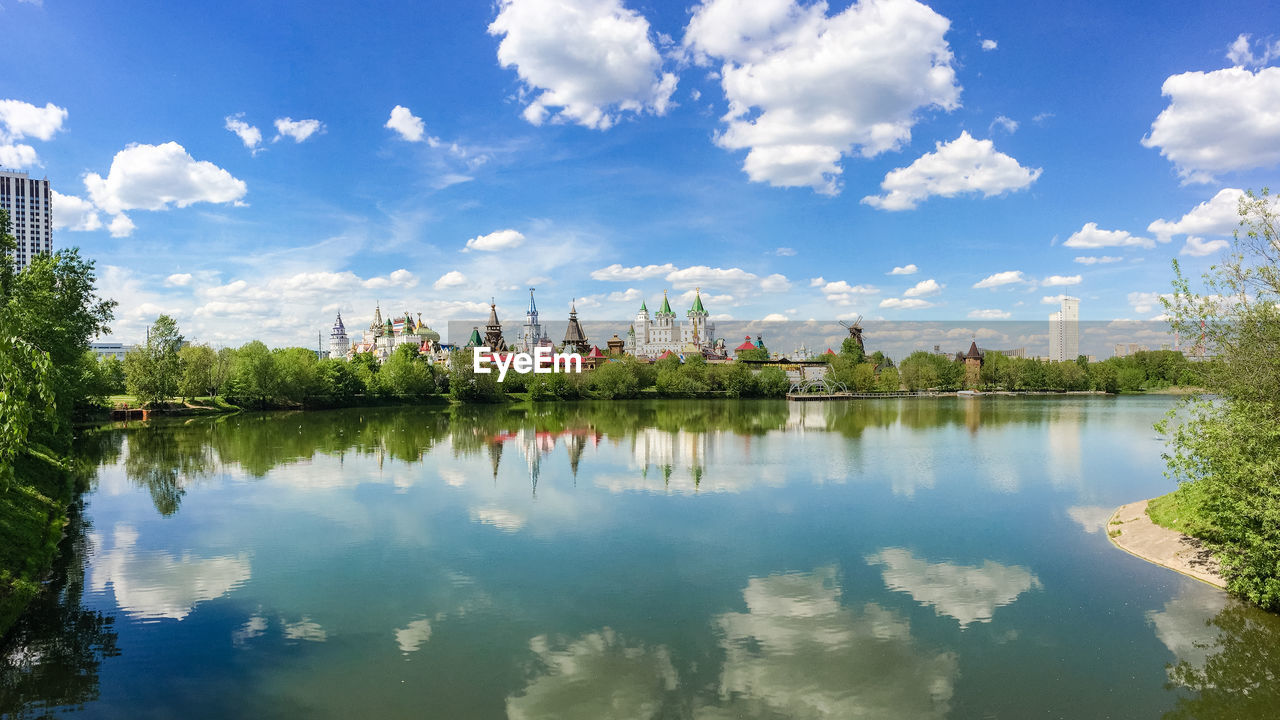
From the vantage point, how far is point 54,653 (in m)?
11.0

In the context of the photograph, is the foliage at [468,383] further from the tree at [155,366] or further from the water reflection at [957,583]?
the water reflection at [957,583]

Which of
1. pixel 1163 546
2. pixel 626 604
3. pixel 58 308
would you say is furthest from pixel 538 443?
pixel 1163 546

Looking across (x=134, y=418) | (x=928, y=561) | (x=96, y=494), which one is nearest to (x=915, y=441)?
(x=928, y=561)

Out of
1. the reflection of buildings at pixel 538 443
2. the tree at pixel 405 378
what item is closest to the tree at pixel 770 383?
the tree at pixel 405 378

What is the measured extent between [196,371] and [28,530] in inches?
2069

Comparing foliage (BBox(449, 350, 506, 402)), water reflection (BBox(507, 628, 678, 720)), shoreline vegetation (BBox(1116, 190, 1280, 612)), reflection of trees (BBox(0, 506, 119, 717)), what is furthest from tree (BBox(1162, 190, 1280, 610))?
foliage (BBox(449, 350, 506, 402))

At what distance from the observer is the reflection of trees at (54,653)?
31.5ft

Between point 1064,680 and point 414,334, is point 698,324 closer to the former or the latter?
point 414,334

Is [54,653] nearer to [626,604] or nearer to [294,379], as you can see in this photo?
[626,604]

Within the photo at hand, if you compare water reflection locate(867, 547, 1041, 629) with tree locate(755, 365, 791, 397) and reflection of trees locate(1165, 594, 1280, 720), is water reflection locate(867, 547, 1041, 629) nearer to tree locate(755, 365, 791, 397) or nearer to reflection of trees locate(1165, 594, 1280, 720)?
reflection of trees locate(1165, 594, 1280, 720)

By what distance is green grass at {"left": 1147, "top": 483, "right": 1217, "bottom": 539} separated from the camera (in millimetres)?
15594

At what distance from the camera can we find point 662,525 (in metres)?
19.7

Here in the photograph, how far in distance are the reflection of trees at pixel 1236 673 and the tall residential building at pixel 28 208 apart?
520 ft

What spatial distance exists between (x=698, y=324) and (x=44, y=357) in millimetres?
165443
